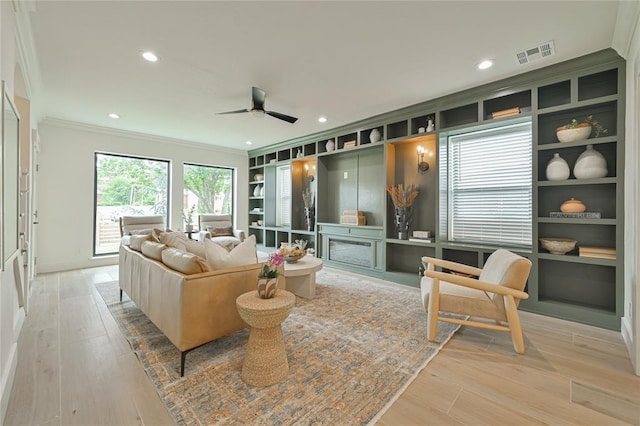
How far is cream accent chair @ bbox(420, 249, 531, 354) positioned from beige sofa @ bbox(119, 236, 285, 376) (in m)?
1.56

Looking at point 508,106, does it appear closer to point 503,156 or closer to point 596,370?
point 503,156

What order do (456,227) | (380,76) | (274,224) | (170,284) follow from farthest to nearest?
(274,224) → (456,227) → (380,76) → (170,284)

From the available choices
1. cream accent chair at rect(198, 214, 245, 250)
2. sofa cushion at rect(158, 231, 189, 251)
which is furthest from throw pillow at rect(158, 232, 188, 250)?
cream accent chair at rect(198, 214, 245, 250)

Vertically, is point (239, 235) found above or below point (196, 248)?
below

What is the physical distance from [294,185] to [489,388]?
199 inches

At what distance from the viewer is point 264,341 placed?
1822 mm

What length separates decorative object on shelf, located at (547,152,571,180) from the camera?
2938 millimetres

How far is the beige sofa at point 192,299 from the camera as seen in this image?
1873 millimetres

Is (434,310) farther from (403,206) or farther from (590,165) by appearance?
(590,165)

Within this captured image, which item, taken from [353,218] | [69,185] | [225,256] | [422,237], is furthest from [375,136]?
[69,185]

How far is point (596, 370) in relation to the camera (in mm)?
2016

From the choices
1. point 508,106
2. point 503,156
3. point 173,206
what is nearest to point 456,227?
point 503,156

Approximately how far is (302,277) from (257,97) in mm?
2365

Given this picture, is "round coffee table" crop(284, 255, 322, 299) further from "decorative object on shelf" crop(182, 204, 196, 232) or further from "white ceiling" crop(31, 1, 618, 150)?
"decorative object on shelf" crop(182, 204, 196, 232)
